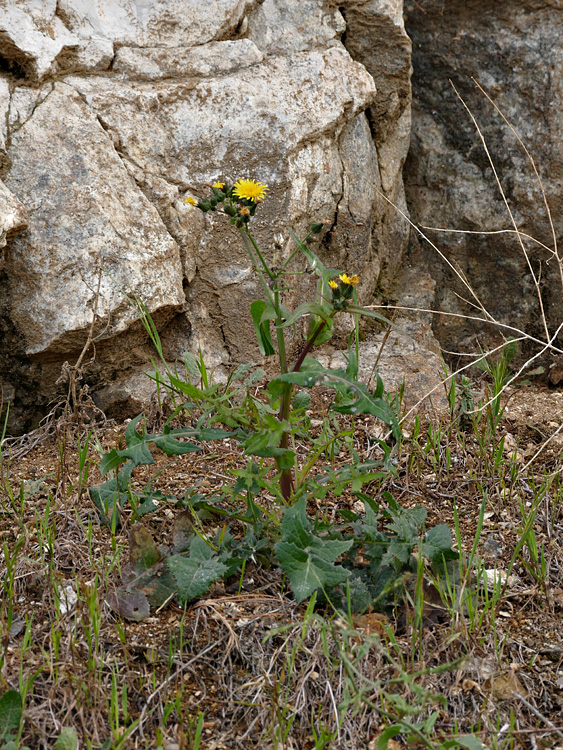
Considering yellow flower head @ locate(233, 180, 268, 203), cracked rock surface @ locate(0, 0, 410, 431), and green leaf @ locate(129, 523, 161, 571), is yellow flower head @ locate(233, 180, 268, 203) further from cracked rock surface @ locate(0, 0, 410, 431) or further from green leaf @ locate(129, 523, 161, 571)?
green leaf @ locate(129, 523, 161, 571)

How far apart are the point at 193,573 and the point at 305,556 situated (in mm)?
279

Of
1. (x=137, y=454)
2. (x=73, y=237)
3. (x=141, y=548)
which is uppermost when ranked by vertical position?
(x=73, y=237)

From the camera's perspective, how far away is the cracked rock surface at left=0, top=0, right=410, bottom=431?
2537 mm

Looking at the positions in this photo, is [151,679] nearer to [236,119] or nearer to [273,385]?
[273,385]

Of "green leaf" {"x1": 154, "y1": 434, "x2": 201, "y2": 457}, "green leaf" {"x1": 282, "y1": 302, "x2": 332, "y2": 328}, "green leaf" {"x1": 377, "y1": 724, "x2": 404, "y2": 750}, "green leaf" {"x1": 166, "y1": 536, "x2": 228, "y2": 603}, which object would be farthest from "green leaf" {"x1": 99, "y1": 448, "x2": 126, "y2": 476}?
"green leaf" {"x1": 377, "y1": 724, "x2": 404, "y2": 750}

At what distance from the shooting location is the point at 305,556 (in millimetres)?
1717

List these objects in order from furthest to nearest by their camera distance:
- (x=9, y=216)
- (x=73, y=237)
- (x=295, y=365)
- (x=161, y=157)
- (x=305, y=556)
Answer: (x=161, y=157) < (x=73, y=237) < (x=9, y=216) < (x=295, y=365) < (x=305, y=556)

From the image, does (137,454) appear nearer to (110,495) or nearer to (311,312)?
(110,495)

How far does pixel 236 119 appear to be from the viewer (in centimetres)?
281

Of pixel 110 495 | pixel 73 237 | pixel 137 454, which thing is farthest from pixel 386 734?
pixel 73 237

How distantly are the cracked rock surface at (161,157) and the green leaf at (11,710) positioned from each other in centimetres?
129

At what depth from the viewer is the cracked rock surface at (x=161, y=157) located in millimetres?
2537

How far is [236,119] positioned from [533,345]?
179 centimetres

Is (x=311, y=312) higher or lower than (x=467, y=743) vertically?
higher
